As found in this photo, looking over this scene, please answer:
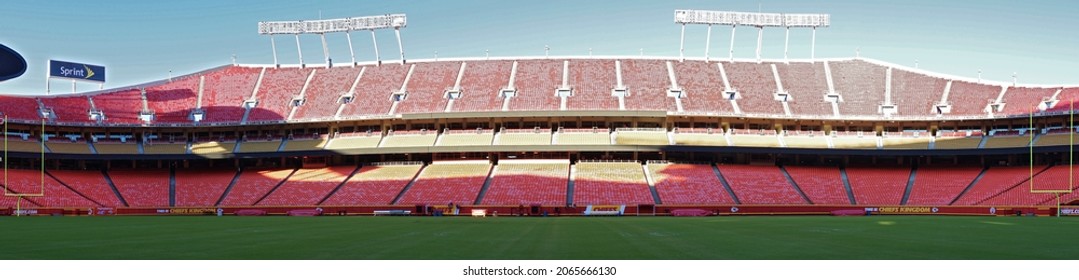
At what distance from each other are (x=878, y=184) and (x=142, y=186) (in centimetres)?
6448

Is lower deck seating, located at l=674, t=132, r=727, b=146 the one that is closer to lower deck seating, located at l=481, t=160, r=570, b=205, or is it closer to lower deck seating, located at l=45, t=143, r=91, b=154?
lower deck seating, located at l=481, t=160, r=570, b=205

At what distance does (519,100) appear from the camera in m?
86.6

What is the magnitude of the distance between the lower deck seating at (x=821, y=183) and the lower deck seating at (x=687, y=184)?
22.8 ft

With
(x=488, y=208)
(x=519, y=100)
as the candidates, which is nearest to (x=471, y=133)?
(x=519, y=100)

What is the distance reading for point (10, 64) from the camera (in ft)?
176

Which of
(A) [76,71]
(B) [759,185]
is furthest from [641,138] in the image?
(A) [76,71]

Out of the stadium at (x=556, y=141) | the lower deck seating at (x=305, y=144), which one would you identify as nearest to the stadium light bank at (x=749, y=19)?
the stadium at (x=556, y=141)

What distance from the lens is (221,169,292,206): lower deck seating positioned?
246ft

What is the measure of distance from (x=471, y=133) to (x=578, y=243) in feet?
197

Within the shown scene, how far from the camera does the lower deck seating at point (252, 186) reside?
2948 inches

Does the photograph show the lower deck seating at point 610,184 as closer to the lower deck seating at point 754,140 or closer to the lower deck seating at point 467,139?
the lower deck seating at point 467,139

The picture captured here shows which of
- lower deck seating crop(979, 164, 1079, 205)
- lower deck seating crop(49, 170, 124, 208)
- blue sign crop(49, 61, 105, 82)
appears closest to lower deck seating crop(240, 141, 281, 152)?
lower deck seating crop(49, 170, 124, 208)

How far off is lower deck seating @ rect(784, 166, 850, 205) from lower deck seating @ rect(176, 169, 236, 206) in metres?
49.2

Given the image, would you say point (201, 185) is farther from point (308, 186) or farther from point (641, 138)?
point (641, 138)
